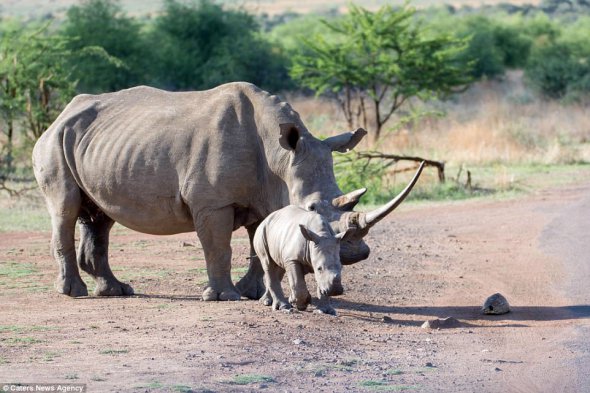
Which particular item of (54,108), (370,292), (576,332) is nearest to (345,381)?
(576,332)

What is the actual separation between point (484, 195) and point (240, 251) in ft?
21.3

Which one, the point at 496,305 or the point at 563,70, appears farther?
the point at 563,70

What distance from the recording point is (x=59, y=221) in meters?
10.3

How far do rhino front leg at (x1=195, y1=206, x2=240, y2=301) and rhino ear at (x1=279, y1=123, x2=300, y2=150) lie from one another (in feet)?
2.37

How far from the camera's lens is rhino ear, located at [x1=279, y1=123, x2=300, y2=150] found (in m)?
9.13

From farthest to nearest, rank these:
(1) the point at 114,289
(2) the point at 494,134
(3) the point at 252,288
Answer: (2) the point at 494,134 < (1) the point at 114,289 < (3) the point at 252,288

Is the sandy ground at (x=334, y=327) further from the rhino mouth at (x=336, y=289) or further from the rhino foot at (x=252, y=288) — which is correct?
the rhino foot at (x=252, y=288)

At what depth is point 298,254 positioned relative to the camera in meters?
8.55

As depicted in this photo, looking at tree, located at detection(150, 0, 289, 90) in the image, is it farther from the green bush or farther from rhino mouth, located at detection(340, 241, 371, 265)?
rhino mouth, located at detection(340, 241, 371, 265)

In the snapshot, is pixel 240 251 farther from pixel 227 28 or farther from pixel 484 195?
pixel 227 28

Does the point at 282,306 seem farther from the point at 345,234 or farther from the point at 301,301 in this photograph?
the point at 345,234

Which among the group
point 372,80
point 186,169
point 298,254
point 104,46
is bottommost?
point 298,254

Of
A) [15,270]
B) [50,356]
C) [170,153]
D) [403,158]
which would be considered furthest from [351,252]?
[403,158]

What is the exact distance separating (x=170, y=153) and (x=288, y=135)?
3.44 feet
